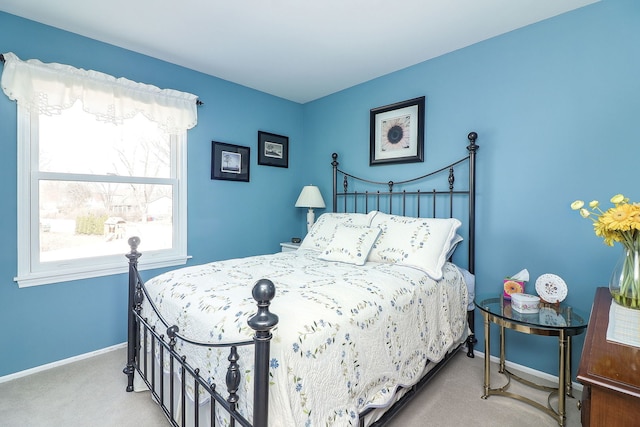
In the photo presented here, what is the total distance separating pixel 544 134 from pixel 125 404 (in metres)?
3.28

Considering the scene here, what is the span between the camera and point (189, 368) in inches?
52.1

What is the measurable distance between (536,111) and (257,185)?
2686mm

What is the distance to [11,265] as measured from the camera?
215 cm

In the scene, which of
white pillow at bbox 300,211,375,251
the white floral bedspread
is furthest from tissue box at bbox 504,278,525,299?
white pillow at bbox 300,211,375,251

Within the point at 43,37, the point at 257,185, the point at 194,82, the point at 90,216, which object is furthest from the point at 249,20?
the point at 90,216

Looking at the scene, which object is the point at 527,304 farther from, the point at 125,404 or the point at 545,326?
the point at 125,404

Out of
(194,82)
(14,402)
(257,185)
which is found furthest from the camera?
(257,185)

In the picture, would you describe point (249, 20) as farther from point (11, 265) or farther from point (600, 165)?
point (600, 165)

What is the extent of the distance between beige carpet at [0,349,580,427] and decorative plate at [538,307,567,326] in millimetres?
587

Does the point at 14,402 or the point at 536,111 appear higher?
the point at 536,111

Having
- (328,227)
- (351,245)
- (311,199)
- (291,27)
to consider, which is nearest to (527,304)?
(351,245)

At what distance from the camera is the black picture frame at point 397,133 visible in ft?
9.32

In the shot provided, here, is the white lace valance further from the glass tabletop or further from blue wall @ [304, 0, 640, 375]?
the glass tabletop

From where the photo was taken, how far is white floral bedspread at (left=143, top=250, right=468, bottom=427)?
112cm
